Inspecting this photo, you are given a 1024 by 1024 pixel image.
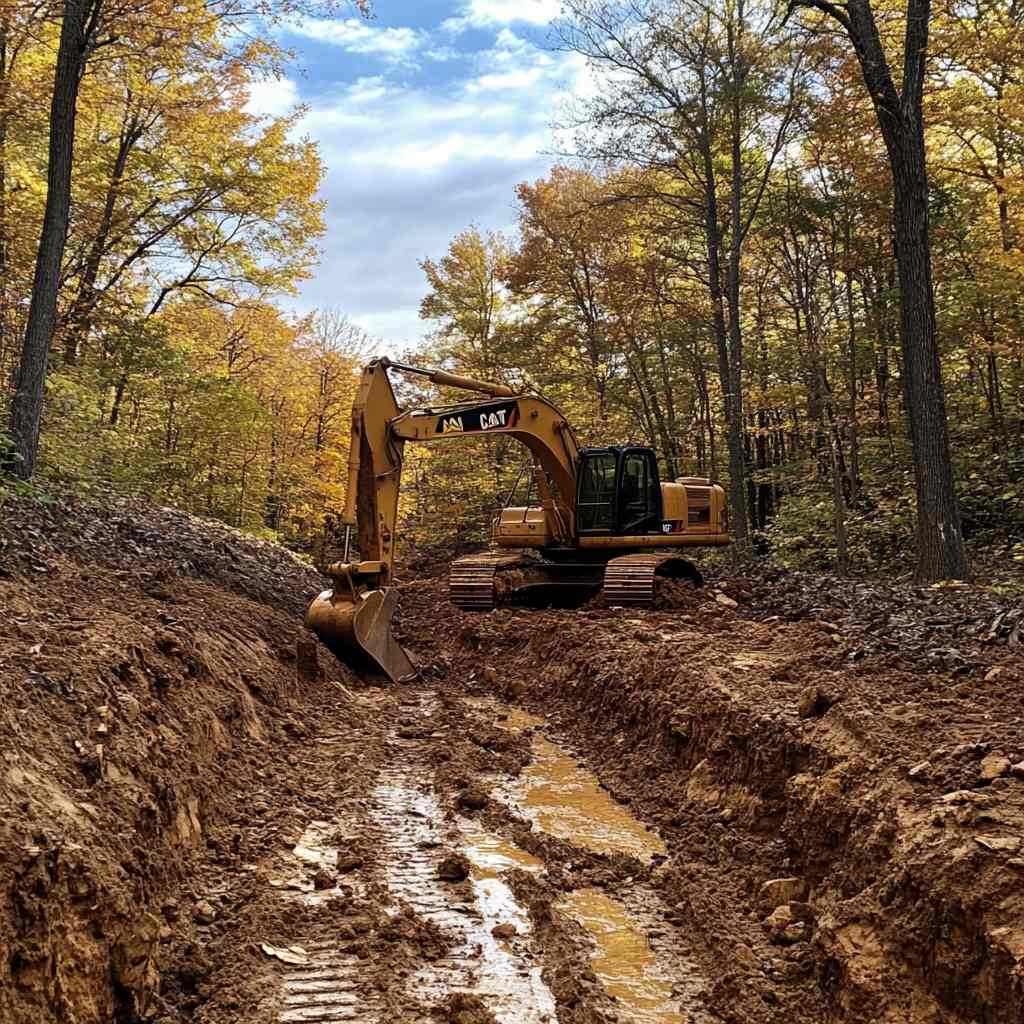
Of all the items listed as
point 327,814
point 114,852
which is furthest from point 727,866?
point 114,852

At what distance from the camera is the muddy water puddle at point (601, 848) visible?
3.75 metres

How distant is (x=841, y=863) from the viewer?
421 cm

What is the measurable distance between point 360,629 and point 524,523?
5.24m

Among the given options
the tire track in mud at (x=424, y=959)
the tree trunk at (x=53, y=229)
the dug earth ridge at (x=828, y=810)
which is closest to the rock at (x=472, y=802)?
the tire track in mud at (x=424, y=959)

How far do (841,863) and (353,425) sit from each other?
Result: 278 inches

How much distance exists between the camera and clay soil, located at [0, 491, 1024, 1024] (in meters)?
3.31

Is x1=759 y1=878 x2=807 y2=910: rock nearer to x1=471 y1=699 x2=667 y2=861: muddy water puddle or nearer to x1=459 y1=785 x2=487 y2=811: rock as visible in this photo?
x1=471 y1=699 x2=667 y2=861: muddy water puddle

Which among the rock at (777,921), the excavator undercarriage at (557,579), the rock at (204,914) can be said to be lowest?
the rock at (777,921)

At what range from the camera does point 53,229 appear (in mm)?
10773

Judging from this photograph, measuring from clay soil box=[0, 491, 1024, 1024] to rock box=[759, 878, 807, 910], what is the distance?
0.02 metres

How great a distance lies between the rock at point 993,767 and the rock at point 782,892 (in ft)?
3.63

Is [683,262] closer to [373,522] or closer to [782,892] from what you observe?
[373,522]

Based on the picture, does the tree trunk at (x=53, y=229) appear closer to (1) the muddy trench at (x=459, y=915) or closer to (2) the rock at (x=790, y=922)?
(1) the muddy trench at (x=459, y=915)

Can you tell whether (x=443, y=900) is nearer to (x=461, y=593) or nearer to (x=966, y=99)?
(x=461, y=593)
